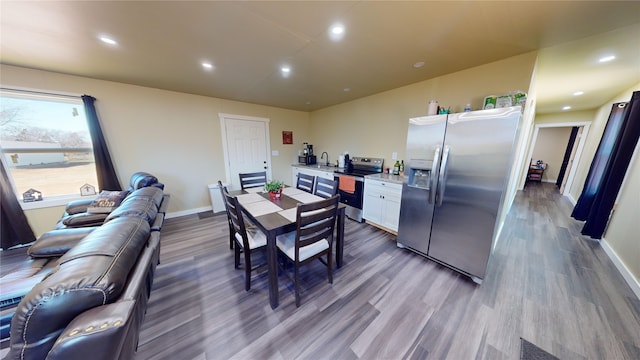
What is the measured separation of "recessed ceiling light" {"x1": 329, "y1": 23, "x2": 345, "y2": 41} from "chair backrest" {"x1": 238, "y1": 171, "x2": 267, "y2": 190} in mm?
2133

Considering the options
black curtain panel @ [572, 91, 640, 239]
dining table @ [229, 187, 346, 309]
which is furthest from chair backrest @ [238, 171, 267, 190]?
black curtain panel @ [572, 91, 640, 239]

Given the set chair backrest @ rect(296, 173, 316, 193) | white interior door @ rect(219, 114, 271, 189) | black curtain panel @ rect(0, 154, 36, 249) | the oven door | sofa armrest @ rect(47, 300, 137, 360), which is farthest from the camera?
white interior door @ rect(219, 114, 271, 189)

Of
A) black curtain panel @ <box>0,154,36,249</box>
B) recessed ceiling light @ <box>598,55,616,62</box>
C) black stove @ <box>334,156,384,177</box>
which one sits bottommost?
black curtain panel @ <box>0,154,36,249</box>

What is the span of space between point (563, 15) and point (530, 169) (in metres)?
8.80

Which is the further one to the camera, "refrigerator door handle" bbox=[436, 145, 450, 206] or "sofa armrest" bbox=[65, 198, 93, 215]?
"sofa armrest" bbox=[65, 198, 93, 215]

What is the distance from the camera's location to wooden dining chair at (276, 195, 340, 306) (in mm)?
1545

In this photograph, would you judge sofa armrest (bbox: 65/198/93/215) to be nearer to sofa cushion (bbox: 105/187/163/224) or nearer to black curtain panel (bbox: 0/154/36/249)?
black curtain panel (bbox: 0/154/36/249)

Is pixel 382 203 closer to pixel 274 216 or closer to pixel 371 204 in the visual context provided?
pixel 371 204

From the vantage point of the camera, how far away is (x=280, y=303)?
5.72ft

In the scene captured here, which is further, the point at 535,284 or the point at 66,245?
the point at 535,284

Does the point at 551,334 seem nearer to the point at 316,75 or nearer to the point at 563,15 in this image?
the point at 563,15

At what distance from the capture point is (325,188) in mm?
2494

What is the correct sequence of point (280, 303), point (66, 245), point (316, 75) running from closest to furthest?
point (66, 245), point (280, 303), point (316, 75)

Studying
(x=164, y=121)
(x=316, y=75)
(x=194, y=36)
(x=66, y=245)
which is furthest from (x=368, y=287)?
(x=164, y=121)
